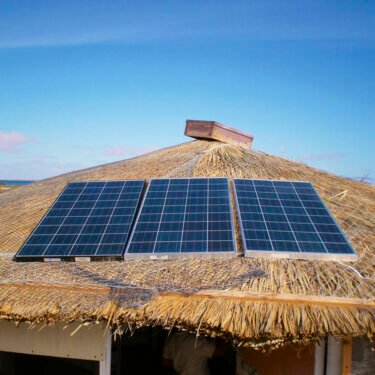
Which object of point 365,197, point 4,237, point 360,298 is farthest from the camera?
point 365,197

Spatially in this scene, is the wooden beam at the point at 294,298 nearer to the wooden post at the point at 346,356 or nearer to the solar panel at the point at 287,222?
the wooden post at the point at 346,356

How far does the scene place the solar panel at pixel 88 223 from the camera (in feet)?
23.2

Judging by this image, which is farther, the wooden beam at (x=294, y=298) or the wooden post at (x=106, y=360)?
the wooden post at (x=106, y=360)

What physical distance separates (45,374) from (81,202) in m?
4.59

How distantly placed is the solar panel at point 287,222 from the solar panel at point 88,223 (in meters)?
2.17

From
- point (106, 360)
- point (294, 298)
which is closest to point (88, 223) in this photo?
point (106, 360)

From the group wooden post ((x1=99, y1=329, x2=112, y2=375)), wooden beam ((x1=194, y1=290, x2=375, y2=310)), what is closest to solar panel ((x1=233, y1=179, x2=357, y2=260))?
wooden beam ((x1=194, y1=290, x2=375, y2=310))

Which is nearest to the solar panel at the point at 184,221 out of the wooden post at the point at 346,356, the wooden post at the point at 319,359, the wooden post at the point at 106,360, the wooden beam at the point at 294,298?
the wooden beam at the point at 294,298

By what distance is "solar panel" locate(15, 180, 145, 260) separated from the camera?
23.2 ft

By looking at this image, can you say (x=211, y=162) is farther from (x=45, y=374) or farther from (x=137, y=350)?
(x=45, y=374)

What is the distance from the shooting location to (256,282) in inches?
231

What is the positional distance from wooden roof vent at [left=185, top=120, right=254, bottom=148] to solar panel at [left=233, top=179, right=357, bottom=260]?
4.11 metres

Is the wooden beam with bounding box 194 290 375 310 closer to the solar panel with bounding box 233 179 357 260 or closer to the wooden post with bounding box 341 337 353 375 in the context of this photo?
the wooden post with bounding box 341 337 353 375

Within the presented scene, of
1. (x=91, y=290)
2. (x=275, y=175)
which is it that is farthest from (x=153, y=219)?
(x=275, y=175)
